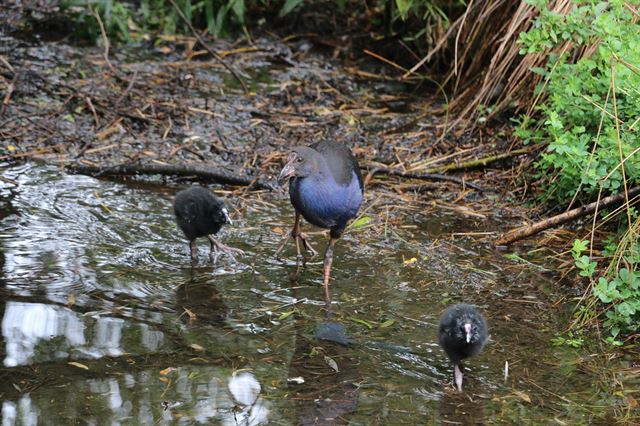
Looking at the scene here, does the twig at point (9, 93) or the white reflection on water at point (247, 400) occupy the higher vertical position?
the white reflection on water at point (247, 400)

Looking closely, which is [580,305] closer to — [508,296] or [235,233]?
[508,296]

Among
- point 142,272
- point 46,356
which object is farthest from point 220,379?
point 142,272

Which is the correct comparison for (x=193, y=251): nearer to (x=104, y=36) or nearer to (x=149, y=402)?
(x=149, y=402)

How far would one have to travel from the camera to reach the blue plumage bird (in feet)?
18.5

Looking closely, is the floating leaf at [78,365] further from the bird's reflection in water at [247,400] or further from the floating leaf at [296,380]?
the floating leaf at [296,380]

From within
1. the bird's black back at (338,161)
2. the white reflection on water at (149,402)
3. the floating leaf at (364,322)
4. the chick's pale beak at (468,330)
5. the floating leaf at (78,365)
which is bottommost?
the floating leaf at (364,322)

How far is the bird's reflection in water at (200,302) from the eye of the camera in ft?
17.3

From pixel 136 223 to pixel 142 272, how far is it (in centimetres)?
83

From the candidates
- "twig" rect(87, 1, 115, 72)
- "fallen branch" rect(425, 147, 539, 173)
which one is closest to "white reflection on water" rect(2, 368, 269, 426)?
"fallen branch" rect(425, 147, 539, 173)

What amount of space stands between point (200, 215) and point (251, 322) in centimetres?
94

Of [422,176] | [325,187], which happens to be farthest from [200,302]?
[422,176]

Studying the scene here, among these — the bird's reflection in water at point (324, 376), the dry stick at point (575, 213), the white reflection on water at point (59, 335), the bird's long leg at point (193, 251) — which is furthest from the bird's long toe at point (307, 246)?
the white reflection on water at point (59, 335)

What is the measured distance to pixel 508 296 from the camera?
5.85 m

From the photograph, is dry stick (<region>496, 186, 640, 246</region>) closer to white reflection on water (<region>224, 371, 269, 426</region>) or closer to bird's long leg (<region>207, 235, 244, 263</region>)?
bird's long leg (<region>207, 235, 244, 263</region>)
